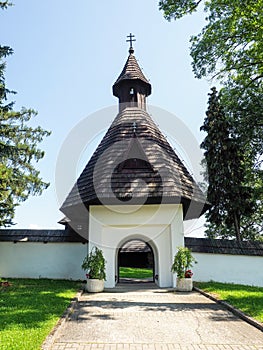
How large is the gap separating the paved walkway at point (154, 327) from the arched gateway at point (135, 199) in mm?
3353

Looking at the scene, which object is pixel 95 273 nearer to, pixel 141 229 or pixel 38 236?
pixel 141 229

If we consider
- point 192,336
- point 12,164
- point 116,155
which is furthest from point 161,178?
point 12,164

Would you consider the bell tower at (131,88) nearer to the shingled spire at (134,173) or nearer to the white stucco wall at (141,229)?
the shingled spire at (134,173)

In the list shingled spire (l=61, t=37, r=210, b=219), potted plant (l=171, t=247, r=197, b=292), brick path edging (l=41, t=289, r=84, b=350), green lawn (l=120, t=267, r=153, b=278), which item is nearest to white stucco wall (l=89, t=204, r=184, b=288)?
shingled spire (l=61, t=37, r=210, b=219)

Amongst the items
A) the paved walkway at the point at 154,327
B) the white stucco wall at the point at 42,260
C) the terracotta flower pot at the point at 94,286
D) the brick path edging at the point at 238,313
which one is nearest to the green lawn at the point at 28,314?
the paved walkway at the point at 154,327

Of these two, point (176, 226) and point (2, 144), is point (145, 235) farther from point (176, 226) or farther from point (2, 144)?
point (2, 144)

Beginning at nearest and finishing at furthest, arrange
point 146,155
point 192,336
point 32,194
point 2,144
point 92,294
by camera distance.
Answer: point 192,336 < point 92,294 < point 2,144 < point 146,155 < point 32,194

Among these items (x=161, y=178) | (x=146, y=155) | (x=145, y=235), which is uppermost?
(x=146, y=155)

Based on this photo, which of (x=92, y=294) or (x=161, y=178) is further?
(x=161, y=178)

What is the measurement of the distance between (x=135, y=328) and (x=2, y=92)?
9964 millimetres

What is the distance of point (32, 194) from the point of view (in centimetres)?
1435

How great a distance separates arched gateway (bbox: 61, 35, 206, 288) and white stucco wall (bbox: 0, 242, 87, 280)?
2.14 meters

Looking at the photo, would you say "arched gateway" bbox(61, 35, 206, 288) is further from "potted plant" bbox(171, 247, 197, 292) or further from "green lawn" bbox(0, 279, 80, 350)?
"green lawn" bbox(0, 279, 80, 350)

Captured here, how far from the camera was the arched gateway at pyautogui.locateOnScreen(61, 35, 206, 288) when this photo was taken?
10383 mm
